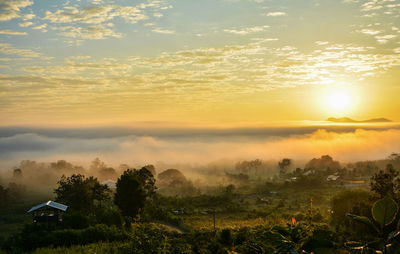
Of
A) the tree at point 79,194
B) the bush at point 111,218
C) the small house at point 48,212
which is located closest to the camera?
the small house at point 48,212

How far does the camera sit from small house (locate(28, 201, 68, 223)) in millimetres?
25844

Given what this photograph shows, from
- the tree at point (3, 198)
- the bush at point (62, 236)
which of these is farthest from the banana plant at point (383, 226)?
the tree at point (3, 198)

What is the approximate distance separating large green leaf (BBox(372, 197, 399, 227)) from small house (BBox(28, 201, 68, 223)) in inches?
1078

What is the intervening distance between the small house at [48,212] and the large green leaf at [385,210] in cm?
2737

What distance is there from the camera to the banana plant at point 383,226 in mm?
1960

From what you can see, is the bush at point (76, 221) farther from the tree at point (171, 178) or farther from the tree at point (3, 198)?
the tree at point (171, 178)

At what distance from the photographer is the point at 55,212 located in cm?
2642

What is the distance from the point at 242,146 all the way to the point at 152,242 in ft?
629

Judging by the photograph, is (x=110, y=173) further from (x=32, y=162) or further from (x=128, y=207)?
(x=128, y=207)

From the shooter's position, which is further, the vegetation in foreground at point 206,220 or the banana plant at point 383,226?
the vegetation in foreground at point 206,220

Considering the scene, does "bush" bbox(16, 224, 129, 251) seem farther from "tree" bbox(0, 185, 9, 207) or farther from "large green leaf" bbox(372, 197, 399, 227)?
"tree" bbox(0, 185, 9, 207)

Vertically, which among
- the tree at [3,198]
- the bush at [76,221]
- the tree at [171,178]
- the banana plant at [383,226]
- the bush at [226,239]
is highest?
the banana plant at [383,226]

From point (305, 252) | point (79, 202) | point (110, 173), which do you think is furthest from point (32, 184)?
point (305, 252)

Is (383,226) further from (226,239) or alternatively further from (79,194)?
(79,194)
